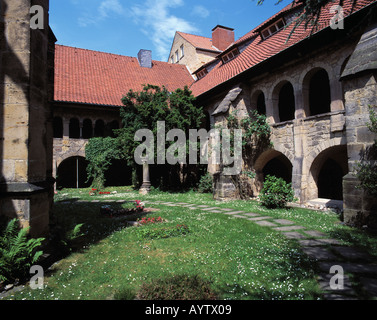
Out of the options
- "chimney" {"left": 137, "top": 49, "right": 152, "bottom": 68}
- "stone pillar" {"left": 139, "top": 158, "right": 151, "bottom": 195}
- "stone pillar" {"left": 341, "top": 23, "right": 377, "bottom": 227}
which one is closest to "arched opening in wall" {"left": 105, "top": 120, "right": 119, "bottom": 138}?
"stone pillar" {"left": 139, "top": 158, "right": 151, "bottom": 195}

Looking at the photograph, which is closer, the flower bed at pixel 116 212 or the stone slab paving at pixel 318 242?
the stone slab paving at pixel 318 242

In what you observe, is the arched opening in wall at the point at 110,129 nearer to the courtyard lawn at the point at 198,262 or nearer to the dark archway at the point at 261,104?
the dark archway at the point at 261,104

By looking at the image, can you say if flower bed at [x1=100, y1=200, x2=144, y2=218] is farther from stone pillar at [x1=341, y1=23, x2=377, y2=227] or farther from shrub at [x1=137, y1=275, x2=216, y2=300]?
stone pillar at [x1=341, y1=23, x2=377, y2=227]

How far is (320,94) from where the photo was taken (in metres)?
10.5

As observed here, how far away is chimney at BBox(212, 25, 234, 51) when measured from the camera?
23.2 metres

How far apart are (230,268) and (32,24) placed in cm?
453

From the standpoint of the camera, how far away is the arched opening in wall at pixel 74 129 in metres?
16.3

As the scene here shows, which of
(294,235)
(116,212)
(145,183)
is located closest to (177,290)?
(294,235)

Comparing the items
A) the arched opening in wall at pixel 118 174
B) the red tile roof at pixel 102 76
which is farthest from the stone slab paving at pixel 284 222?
the red tile roof at pixel 102 76

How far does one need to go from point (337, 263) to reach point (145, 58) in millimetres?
20725

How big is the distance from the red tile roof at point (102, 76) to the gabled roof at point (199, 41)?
278cm

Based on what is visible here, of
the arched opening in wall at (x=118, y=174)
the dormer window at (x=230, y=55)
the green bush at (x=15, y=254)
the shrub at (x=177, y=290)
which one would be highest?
the dormer window at (x=230, y=55)

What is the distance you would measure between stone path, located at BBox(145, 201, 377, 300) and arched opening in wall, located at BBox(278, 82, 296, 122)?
732 cm
